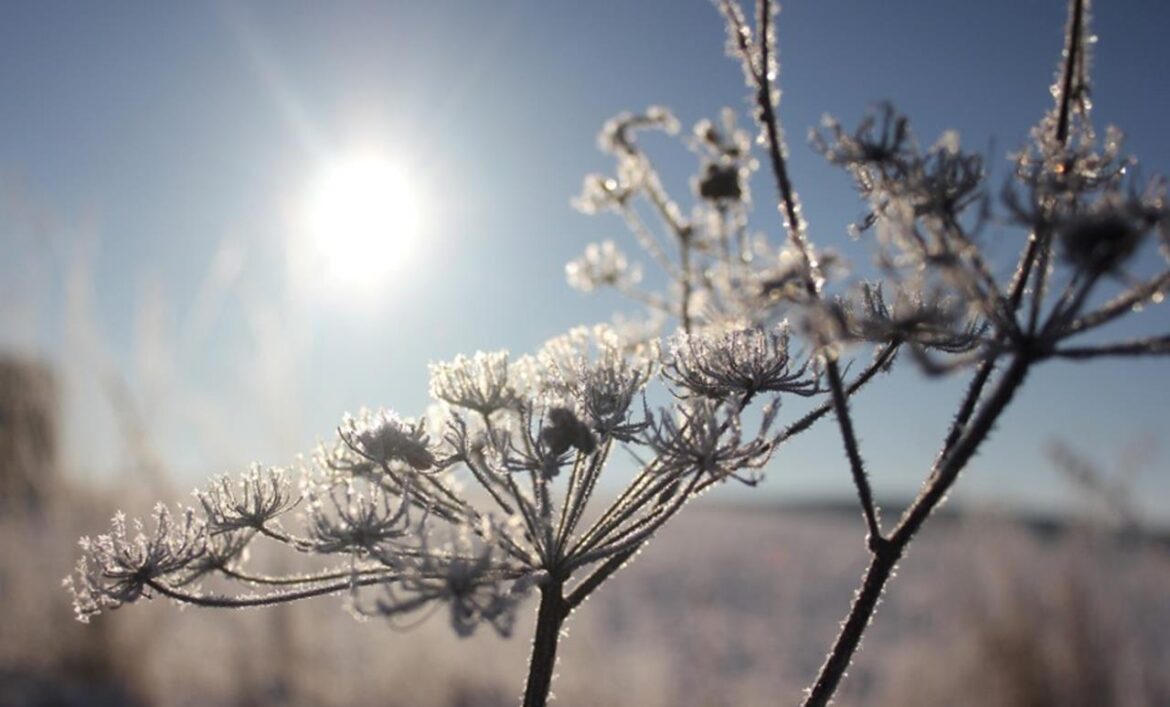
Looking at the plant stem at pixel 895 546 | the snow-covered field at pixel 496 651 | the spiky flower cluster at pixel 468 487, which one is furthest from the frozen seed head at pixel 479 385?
the snow-covered field at pixel 496 651

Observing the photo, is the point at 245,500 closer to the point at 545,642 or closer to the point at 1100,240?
the point at 545,642

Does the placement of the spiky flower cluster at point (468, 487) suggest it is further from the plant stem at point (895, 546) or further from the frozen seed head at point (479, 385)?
→ the plant stem at point (895, 546)

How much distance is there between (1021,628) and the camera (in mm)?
7785

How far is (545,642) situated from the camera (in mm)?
1417

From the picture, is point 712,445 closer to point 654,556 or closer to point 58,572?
point 58,572

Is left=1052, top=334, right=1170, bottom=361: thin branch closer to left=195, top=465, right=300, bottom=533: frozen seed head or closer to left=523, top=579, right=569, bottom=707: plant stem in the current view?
left=523, top=579, right=569, bottom=707: plant stem

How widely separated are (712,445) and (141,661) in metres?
7.16

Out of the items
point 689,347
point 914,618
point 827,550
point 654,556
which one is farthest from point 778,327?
point 827,550

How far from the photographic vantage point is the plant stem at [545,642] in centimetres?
140

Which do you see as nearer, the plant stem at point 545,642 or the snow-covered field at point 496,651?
the plant stem at point 545,642

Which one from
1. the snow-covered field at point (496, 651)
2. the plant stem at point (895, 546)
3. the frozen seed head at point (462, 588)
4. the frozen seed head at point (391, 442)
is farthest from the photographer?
the snow-covered field at point (496, 651)

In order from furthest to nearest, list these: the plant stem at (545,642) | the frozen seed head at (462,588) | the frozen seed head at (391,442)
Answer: the frozen seed head at (391,442) < the plant stem at (545,642) < the frozen seed head at (462,588)

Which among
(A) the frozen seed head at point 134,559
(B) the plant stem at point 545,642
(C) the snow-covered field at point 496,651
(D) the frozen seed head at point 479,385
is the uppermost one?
(C) the snow-covered field at point 496,651

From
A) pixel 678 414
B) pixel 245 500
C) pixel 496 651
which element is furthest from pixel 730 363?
pixel 496 651
